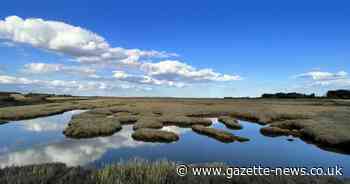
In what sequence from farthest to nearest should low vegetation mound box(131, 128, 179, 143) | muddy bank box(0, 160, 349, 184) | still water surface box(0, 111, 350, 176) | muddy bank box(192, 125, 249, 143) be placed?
muddy bank box(192, 125, 249, 143)
low vegetation mound box(131, 128, 179, 143)
still water surface box(0, 111, 350, 176)
muddy bank box(0, 160, 349, 184)

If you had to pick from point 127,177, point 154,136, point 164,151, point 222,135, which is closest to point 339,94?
point 222,135

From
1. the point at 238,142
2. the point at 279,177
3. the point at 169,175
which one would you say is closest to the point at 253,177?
the point at 279,177

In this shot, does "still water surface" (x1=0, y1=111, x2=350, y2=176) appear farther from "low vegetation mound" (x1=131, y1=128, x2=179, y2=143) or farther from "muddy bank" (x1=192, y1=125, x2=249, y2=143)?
"muddy bank" (x1=192, y1=125, x2=249, y2=143)

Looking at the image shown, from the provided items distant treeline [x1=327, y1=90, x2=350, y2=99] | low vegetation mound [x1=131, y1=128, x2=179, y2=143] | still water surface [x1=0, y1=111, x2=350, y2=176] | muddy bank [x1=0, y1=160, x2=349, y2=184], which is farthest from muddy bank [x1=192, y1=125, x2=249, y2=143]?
distant treeline [x1=327, y1=90, x2=350, y2=99]

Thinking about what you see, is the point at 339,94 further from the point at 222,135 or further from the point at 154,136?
the point at 154,136

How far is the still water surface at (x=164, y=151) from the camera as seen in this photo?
18.9m

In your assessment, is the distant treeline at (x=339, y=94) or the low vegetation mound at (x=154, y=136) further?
the distant treeline at (x=339, y=94)

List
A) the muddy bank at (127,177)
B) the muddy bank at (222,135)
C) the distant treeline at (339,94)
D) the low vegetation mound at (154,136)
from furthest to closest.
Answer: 1. the distant treeline at (339,94)
2. the muddy bank at (222,135)
3. the low vegetation mound at (154,136)
4. the muddy bank at (127,177)

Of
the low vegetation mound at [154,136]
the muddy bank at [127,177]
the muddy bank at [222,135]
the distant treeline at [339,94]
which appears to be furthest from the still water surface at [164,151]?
the distant treeline at [339,94]

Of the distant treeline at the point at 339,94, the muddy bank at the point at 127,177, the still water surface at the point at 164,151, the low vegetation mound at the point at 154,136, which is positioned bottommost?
the still water surface at the point at 164,151

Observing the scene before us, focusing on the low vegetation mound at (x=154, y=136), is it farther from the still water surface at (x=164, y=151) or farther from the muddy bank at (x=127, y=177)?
the muddy bank at (x=127, y=177)

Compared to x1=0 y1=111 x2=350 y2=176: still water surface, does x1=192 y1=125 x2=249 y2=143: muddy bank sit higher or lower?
higher

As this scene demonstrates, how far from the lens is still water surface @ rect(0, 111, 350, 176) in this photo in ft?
61.9

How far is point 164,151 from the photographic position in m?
21.6
